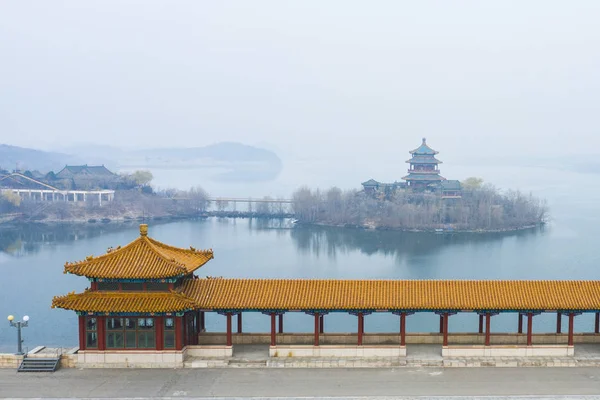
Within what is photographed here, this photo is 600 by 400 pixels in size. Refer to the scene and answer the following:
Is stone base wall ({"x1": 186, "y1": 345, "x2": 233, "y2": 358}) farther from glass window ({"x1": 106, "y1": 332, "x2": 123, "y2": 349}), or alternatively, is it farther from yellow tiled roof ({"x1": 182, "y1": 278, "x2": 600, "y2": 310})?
glass window ({"x1": 106, "y1": 332, "x2": 123, "y2": 349})

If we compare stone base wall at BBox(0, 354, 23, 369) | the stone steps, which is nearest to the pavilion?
the stone steps

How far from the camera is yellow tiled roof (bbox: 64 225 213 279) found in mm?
16469

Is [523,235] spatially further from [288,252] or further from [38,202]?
[38,202]

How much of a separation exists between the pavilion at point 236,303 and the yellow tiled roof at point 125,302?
1.0 inches

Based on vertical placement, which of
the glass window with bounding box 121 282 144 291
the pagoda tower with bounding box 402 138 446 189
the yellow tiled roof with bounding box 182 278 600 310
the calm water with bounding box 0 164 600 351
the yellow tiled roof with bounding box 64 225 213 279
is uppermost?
the pagoda tower with bounding box 402 138 446 189

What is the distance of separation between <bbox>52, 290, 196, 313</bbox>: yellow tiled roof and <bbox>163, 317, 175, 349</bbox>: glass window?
68cm

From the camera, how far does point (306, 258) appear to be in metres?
57.2

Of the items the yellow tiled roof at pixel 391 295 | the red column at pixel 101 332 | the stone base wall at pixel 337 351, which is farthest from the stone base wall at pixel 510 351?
the red column at pixel 101 332

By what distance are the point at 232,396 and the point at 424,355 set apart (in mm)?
5354

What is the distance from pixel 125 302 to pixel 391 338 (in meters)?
7.11

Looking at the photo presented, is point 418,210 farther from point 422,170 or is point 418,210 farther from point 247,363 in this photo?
point 247,363

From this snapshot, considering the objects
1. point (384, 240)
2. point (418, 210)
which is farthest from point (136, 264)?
point (418, 210)

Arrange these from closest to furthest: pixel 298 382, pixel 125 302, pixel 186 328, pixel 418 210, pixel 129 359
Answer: pixel 298 382, pixel 125 302, pixel 129 359, pixel 186 328, pixel 418 210

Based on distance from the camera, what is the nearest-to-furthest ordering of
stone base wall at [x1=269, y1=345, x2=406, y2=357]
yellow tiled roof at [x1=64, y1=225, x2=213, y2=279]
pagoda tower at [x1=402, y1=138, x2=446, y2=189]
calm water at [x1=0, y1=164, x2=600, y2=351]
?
yellow tiled roof at [x1=64, y1=225, x2=213, y2=279], stone base wall at [x1=269, y1=345, x2=406, y2=357], calm water at [x1=0, y1=164, x2=600, y2=351], pagoda tower at [x1=402, y1=138, x2=446, y2=189]
